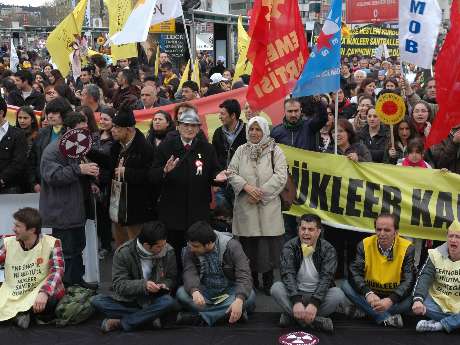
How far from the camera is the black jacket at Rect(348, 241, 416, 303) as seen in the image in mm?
6078

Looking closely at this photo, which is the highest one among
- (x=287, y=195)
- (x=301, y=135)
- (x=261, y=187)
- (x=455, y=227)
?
(x=301, y=135)

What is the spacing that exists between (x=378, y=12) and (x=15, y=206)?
2372 cm

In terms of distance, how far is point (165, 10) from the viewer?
34.8 feet

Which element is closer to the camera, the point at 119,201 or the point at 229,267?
the point at 229,267

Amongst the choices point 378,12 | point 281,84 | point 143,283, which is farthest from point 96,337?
point 378,12

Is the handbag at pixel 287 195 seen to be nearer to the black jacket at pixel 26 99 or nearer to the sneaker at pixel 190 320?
the sneaker at pixel 190 320

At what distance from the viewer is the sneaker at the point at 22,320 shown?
20.0 feet

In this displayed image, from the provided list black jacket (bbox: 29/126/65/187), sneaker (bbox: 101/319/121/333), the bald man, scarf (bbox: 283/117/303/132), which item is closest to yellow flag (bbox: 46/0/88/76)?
the bald man

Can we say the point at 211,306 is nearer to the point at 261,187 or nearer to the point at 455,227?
the point at 261,187

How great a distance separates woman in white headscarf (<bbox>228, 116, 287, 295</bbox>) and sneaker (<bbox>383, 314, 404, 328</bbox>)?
49.6 inches

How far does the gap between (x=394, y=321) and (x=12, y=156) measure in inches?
153

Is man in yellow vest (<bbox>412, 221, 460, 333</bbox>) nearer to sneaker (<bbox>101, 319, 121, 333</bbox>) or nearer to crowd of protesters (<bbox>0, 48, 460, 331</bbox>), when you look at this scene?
crowd of protesters (<bbox>0, 48, 460, 331</bbox>)

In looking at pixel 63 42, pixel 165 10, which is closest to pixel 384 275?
pixel 165 10

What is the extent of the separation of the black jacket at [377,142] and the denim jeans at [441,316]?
1988 mm
